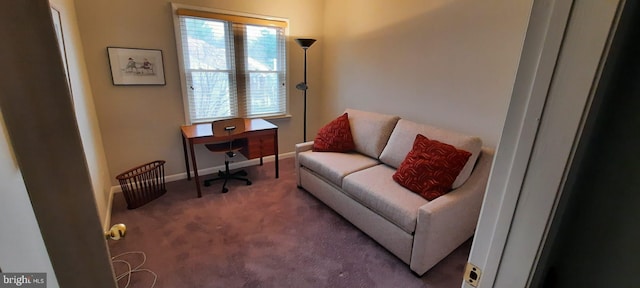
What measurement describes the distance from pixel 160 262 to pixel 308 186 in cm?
153

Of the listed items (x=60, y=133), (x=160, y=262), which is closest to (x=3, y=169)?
(x=60, y=133)

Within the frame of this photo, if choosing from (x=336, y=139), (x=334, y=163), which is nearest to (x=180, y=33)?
(x=336, y=139)

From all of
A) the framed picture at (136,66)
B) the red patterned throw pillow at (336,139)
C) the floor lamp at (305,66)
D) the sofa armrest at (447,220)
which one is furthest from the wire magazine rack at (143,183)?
the sofa armrest at (447,220)

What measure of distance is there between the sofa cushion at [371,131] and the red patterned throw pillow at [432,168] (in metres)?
0.60

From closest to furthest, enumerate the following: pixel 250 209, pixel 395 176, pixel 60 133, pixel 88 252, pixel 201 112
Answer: pixel 60 133
pixel 88 252
pixel 395 176
pixel 250 209
pixel 201 112

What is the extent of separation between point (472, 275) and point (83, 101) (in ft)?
9.63

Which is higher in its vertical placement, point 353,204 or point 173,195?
point 353,204

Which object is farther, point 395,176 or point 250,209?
point 250,209

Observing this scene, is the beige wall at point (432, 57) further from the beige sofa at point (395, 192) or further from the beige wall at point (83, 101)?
the beige wall at point (83, 101)

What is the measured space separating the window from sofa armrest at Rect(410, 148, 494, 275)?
2.64 metres

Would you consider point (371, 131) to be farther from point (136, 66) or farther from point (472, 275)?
point (136, 66)

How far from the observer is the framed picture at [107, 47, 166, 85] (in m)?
2.70

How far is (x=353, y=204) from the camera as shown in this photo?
2383mm

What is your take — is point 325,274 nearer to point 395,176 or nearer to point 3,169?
point 395,176
